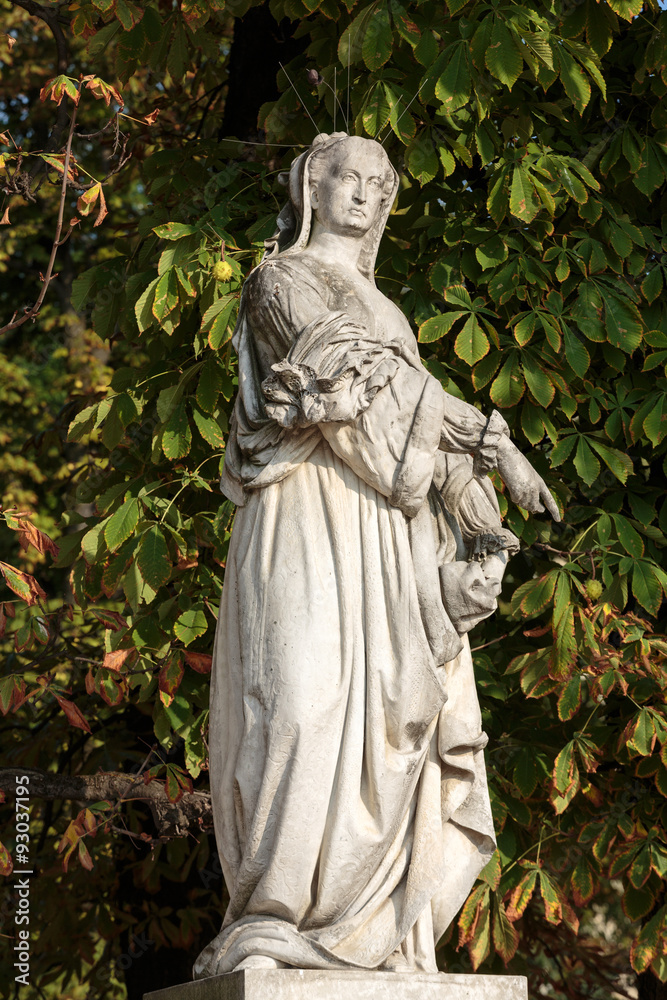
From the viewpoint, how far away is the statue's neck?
15.1 ft

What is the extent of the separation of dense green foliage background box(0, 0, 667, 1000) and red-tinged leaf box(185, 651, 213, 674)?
0.05 feet

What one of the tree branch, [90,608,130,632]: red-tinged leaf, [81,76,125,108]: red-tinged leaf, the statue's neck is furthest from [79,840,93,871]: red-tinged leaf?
[81,76,125,108]: red-tinged leaf

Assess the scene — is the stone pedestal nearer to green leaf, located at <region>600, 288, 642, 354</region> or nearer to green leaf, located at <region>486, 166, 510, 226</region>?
green leaf, located at <region>600, 288, 642, 354</region>

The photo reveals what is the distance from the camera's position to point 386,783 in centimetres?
405

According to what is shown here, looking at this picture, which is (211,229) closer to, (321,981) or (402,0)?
(402,0)

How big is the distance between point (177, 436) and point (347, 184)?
8.01 feet

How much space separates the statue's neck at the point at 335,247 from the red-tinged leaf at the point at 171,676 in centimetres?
247

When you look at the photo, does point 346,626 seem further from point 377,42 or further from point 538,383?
point 377,42

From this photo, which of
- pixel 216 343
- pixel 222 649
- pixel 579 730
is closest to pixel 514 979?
pixel 222 649

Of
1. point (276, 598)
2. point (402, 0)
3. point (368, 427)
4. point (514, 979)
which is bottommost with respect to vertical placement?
point (514, 979)

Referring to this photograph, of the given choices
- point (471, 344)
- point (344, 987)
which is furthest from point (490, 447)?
point (471, 344)

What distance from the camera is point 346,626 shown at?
4.09 meters

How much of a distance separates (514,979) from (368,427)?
66.8 inches

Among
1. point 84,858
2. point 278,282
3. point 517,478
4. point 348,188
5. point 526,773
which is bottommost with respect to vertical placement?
point 84,858
